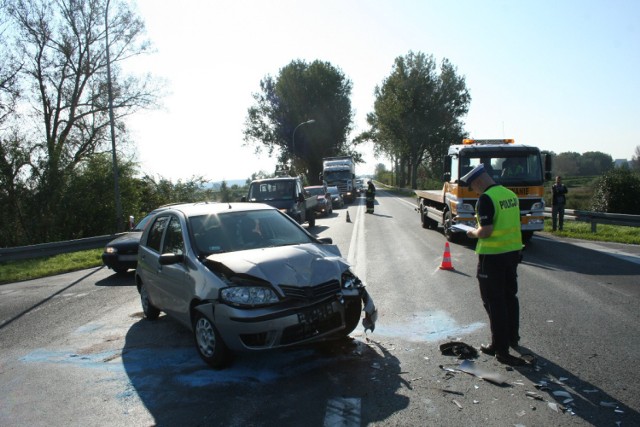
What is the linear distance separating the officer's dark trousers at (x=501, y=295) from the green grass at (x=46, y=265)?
445 inches

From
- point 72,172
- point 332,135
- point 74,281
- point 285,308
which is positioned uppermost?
point 332,135

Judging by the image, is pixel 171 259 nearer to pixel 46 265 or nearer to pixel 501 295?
pixel 501 295

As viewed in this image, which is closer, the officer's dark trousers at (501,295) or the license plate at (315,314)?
the license plate at (315,314)

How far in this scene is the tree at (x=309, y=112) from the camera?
60.4 m

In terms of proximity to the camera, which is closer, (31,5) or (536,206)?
(536,206)

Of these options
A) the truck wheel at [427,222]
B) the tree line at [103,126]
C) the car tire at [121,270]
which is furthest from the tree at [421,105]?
the car tire at [121,270]

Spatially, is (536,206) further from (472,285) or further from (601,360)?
(601,360)

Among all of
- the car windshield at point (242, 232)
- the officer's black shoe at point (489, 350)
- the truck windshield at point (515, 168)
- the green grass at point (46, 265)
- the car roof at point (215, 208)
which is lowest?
the green grass at point (46, 265)

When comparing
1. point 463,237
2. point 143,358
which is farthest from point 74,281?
point 463,237

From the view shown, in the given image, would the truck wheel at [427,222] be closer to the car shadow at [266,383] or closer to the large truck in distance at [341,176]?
the car shadow at [266,383]

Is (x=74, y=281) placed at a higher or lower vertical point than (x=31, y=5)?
lower

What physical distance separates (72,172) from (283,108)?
4277cm

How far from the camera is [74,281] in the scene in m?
11.1

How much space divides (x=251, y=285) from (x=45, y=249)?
39.5ft
